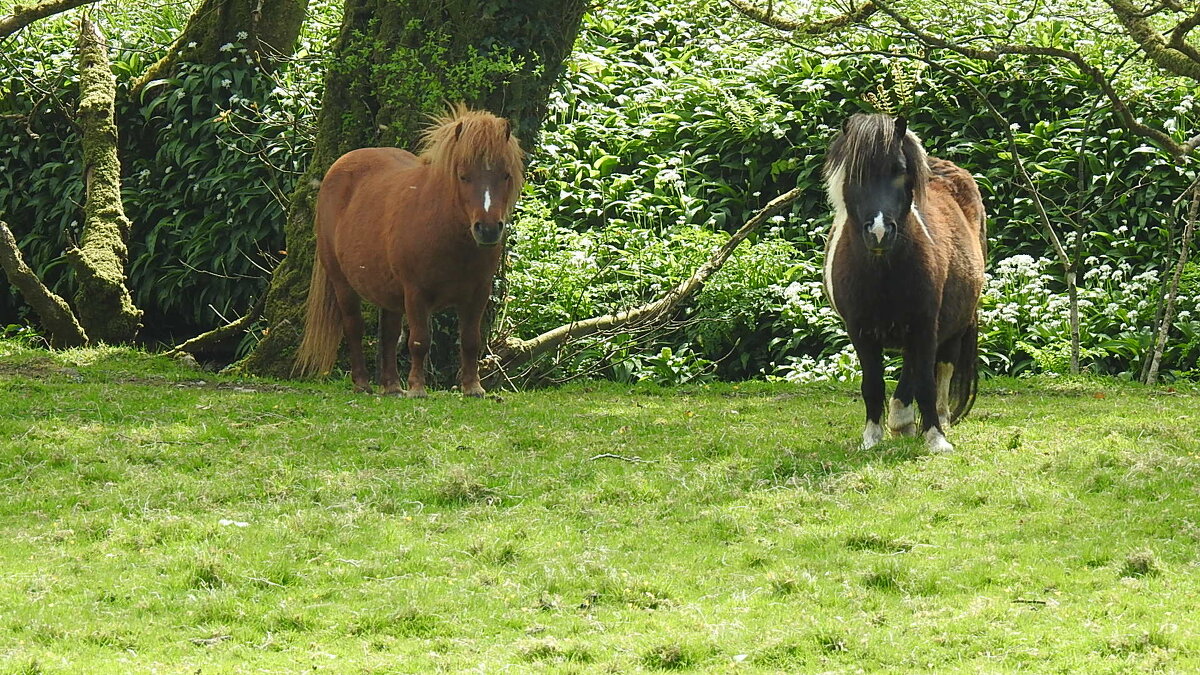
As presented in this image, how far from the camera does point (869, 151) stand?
729 centimetres

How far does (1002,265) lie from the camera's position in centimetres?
1411

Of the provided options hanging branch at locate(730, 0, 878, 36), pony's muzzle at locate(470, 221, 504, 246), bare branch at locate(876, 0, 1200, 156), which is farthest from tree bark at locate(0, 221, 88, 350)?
bare branch at locate(876, 0, 1200, 156)

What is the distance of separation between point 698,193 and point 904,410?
27.5ft

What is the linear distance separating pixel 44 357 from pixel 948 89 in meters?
9.85

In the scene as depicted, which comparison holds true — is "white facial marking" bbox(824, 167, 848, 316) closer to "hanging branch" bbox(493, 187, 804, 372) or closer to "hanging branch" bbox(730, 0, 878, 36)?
"hanging branch" bbox(730, 0, 878, 36)

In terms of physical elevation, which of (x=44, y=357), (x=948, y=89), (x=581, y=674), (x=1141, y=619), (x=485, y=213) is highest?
(x=948, y=89)

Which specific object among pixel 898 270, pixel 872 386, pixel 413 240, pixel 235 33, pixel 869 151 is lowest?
pixel 872 386

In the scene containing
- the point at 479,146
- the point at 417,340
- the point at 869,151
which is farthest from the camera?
the point at 417,340

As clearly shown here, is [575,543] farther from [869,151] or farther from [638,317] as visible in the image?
[638,317]

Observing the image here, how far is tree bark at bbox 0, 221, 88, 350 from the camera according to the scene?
13.5 meters

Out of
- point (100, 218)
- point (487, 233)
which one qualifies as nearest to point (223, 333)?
point (100, 218)

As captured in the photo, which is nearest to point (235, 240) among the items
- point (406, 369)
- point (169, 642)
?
point (406, 369)

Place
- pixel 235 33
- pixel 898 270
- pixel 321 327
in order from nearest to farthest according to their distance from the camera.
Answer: pixel 898 270 → pixel 321 327 → pixel 235 33

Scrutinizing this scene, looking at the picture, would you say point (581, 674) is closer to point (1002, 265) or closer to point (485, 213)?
point (485, 213)
